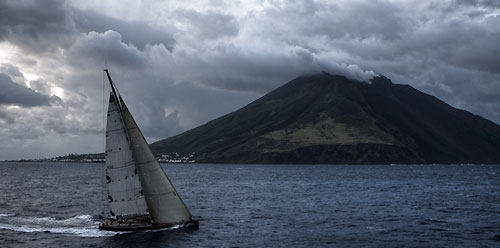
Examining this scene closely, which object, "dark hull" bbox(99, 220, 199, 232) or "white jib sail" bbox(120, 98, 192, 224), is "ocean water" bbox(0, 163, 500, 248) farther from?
"white jib sail" bbox(120, 98, 192, 224)

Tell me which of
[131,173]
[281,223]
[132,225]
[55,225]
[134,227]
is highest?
[131,173]

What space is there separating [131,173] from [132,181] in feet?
2.99

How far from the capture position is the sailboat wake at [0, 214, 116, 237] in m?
56.9

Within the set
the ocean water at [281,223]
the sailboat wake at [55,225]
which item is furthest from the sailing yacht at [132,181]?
the sailboat wake at [55,225]

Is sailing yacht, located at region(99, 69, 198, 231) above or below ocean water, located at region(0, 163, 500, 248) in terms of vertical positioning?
above

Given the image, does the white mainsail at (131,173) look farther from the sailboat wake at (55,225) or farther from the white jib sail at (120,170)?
the sailboat wake at (55,225)

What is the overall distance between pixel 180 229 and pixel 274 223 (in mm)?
15996

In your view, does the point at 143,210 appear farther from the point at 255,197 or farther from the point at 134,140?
the point at 255,197

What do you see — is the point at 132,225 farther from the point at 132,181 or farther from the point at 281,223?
the point at 281,223

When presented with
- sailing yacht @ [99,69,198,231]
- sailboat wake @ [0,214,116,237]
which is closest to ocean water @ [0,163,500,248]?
sailboat wake @ [0,214,116,237]

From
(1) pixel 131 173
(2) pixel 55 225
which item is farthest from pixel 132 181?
(2) pixel 55 225

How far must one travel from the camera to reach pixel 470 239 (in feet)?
180

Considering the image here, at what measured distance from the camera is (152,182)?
2010 inches

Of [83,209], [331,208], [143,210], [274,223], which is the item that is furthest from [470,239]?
[83,209]
